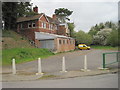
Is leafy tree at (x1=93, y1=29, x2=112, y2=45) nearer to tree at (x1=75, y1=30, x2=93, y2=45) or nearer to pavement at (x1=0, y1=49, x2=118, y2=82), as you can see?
tree at (x1=75, y1=30, x2=93, y2=45)

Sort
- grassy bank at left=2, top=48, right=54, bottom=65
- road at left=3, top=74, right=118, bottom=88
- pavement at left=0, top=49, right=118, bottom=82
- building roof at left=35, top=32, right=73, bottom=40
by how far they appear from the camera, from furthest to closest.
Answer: building roof at left=35, top=32, right=73, bottom=40, grassy bank at left=2, top=48, right=54, bottom=65, pavement at left=0, top=49, right=118, bottom=82, road at left=3, top=74, right=118, bottom=88

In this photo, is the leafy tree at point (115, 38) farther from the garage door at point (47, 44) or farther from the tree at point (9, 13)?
the tree at point (9, 13)

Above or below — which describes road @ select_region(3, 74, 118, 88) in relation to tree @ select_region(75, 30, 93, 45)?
below

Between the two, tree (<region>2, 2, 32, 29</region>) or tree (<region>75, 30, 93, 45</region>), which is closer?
tree (<region>2, 2, 32, 29</region>)

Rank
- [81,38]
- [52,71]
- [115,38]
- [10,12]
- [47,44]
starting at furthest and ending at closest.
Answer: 1. [81,38]
2. [10,12]
3. [47,44]
4. [115,38]
5. [52,71]

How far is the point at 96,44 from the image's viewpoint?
6519 centimetres

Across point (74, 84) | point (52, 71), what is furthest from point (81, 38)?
point (74, 84)

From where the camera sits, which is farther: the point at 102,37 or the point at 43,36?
the point at 102,37

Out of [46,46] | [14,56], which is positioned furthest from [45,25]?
[14,56]

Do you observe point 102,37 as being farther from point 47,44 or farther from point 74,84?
point 74,84

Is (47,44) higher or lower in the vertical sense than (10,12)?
lower

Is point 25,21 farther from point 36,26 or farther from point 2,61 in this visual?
point 2,61

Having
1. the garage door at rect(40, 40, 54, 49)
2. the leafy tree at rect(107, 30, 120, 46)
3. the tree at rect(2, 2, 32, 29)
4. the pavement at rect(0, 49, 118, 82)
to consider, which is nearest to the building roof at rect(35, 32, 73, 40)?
the garage door at rect(40, 40, 54, 49)

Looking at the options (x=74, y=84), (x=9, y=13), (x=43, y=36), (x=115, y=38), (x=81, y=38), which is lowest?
(x=74, y=84)
